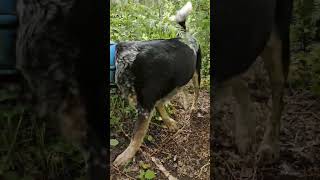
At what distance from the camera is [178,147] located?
2631 mm

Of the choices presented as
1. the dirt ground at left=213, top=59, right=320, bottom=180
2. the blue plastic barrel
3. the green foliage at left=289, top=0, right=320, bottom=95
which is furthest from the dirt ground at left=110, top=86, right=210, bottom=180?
the blue plastic barrel

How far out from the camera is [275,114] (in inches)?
97.8

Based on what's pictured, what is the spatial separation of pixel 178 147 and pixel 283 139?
1.88 feet

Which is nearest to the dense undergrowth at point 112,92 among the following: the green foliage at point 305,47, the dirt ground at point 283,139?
the green foliage at point 305,47

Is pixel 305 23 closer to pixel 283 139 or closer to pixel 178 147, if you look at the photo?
pixel 283 139

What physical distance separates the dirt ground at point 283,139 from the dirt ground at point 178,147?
0.36 feet

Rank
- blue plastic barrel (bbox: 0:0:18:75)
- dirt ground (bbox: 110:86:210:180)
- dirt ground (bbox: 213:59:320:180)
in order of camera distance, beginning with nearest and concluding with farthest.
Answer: blue plastic barrel (bbox: 0:0:18:75) → dirt ground (bbox: 213:59:320:180) → dirt ground (bbox: 110:86:210:180)

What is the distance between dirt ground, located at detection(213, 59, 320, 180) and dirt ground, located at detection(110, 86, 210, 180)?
4.3 inches

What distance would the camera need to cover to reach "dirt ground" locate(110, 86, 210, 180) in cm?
260

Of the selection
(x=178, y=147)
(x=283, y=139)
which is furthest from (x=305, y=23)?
(x=178, y=147)

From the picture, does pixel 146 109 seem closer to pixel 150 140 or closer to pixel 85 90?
pixel 150 140

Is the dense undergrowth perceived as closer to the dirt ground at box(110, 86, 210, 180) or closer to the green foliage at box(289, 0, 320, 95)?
the green foliage at box(289, 0, 320, 95)

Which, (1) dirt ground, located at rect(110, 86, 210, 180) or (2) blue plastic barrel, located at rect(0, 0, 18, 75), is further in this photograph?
(1) dirt ground, located at rect(110, 86, 210, 180)

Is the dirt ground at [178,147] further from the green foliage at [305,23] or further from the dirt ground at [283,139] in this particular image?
the green foliage at [305,23]
